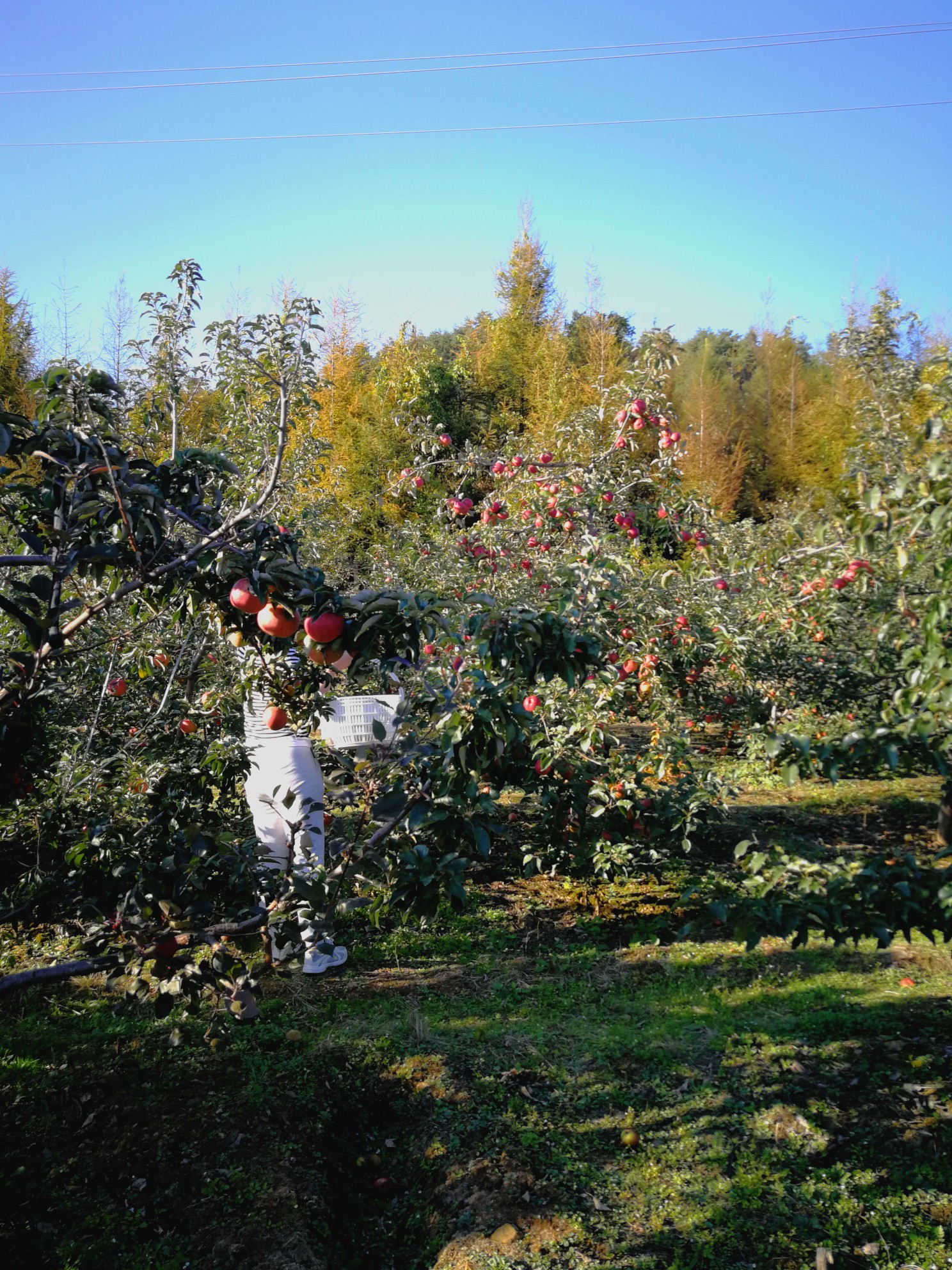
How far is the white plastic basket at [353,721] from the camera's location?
384 centimetres

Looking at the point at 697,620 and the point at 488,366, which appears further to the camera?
the point at 488,366

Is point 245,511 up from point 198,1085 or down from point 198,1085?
up

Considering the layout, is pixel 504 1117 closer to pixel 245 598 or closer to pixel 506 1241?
pixel 506 1241

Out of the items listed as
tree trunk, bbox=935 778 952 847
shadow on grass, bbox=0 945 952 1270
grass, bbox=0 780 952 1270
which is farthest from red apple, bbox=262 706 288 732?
tree trunk, bbox=935 778 952 847

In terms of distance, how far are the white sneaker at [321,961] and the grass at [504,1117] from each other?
0.08 metres

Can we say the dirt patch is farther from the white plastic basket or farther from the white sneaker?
the white plastic basket

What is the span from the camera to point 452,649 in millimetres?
3375

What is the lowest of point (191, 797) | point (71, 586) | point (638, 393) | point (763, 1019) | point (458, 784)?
point (763, 1019)

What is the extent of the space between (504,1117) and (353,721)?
6.15 ft

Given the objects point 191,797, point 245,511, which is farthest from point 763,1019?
point 245,511

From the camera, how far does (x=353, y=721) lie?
3.91 meters

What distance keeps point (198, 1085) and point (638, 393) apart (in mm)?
3546

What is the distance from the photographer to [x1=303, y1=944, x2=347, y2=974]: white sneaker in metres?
3.29

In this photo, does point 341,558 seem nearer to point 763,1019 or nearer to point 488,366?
point 763,1019
